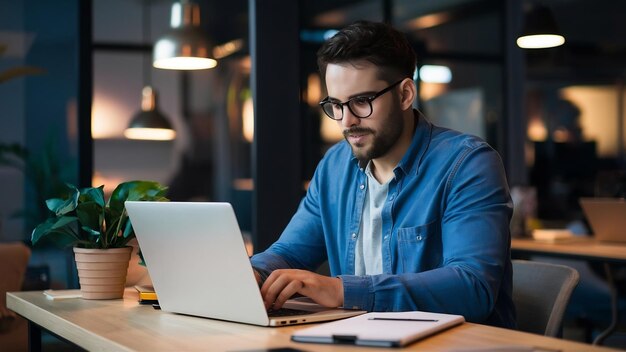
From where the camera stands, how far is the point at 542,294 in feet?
7.30

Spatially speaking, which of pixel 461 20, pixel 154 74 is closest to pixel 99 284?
pixel 461 20

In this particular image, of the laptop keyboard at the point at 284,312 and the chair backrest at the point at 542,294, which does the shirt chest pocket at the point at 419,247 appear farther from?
the laptop keyboard at the point at 284,312

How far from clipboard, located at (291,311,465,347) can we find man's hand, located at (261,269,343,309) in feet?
0.48

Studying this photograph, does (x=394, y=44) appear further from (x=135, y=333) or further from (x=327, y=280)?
(x=135, y=333)

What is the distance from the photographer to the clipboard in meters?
1.50

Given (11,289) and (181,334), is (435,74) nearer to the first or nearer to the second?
(11,289)

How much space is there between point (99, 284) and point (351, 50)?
3.02 feet

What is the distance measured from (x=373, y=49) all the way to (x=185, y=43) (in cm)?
248

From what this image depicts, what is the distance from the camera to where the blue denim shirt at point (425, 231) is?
1.90m

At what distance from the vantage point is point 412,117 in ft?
7.81

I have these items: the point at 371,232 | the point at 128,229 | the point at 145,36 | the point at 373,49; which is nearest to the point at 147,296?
the point at 128,229

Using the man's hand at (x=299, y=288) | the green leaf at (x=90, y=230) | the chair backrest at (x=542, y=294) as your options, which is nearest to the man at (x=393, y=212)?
the man's hand at (x=299, y=288)

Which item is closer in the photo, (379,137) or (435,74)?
(379,137)

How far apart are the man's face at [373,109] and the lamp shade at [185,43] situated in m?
2.30
